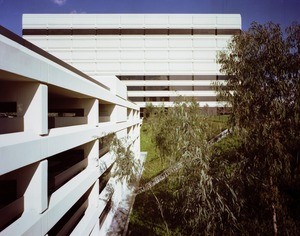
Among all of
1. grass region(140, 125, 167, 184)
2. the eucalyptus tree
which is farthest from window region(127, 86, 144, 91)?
the eucalyptus tree

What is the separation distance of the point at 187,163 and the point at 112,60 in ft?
114

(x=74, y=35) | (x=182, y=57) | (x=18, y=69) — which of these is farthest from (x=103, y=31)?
(x=18, y=69)

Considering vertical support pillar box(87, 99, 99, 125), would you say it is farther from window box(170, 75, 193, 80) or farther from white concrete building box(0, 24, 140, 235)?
window box(170, 75, 193, 80)

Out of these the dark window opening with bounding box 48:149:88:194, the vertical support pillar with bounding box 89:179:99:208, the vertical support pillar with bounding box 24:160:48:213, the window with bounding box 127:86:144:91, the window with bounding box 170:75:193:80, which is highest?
the window with bounding box 170:75:193:80

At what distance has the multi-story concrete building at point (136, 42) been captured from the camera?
130 ft

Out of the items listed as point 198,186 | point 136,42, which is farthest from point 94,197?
point 136,42

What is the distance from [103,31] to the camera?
39.8 m

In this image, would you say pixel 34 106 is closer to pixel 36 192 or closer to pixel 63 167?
pixel 36 192

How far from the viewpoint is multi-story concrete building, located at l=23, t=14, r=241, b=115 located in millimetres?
39625

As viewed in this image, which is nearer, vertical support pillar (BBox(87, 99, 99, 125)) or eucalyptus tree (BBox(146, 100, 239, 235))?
eucalyptus tree (BBox(146, 100, 239, 235))

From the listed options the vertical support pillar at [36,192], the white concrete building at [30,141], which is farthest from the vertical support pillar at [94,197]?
the vertical support pillar at [36,192]

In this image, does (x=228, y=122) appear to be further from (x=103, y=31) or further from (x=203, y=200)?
(x=103, y=31)

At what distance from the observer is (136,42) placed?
1564 inches

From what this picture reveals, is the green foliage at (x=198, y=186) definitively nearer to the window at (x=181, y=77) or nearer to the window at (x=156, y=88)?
the window at (x=156, y=88)
